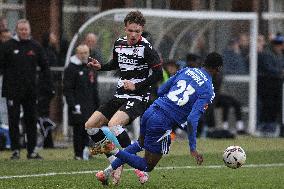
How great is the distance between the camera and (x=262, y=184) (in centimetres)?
1584

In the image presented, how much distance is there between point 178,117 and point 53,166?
4.85 metres

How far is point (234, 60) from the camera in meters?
29.0

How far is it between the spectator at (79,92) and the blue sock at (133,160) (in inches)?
245

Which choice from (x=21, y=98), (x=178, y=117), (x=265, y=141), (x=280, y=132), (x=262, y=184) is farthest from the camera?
(x=280, y=132)

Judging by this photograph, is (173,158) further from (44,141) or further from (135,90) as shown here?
(135,90)

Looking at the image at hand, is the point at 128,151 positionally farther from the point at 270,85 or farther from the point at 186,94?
the point at 270,85

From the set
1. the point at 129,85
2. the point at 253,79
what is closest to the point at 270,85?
the point at 253,79

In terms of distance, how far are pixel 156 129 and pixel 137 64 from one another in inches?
66.0

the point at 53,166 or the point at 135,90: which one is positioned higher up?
the point at 135,90

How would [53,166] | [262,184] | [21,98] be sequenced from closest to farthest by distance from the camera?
[262,184] < [53,166] < [21,98]

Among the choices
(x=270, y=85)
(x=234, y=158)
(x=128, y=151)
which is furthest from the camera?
(x=270, y=85)

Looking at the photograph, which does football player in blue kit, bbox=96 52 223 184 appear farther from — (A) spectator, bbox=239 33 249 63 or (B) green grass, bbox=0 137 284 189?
(A) spectator, bbox=239 33 249 63

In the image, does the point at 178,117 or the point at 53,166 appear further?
the point at 53,166

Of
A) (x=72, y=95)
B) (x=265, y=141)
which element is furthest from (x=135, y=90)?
(x=265, y=141)
